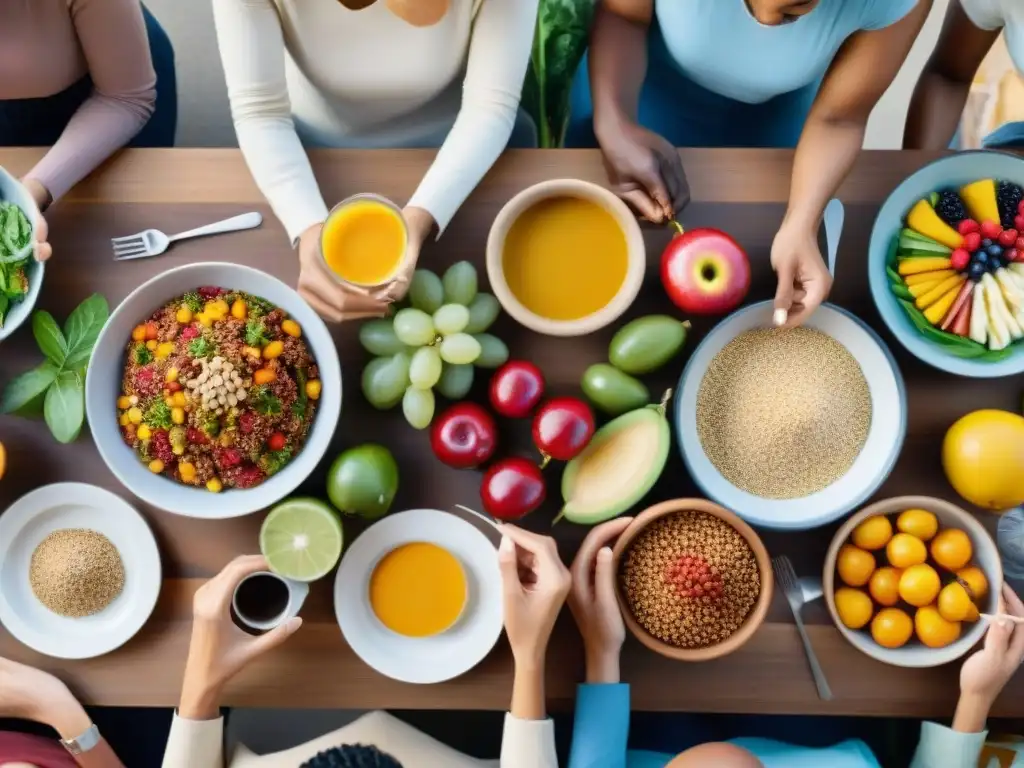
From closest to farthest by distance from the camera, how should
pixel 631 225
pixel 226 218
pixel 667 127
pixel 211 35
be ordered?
pixel 631 225, pixel 226 218, pixel 667 127, pixel 211 35

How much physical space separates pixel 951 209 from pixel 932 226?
36mm

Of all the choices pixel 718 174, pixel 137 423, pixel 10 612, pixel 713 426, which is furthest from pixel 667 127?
pixel 10 612

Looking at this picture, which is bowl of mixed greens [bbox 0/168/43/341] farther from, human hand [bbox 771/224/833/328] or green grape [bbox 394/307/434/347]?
human hand [bbox 771/224/833/328]

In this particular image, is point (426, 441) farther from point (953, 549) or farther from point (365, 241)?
point (953, 549)

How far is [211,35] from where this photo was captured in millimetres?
1924

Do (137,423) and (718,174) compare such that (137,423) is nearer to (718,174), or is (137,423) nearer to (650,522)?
(650,522)

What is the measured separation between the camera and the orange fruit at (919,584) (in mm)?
958

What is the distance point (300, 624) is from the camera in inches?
38.4

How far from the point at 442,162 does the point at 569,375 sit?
33 cm

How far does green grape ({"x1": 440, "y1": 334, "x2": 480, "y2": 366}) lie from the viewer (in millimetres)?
926

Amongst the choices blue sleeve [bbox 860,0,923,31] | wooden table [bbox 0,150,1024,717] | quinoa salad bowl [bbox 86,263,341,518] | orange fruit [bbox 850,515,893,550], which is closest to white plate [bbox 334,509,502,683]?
wooden table [bbox 0,150,1024,717]

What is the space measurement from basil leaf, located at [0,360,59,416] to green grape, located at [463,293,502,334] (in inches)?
21.8

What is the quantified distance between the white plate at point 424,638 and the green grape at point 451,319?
0.25m

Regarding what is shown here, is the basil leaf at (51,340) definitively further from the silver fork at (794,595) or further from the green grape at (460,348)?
the silver fork at (794,595)
